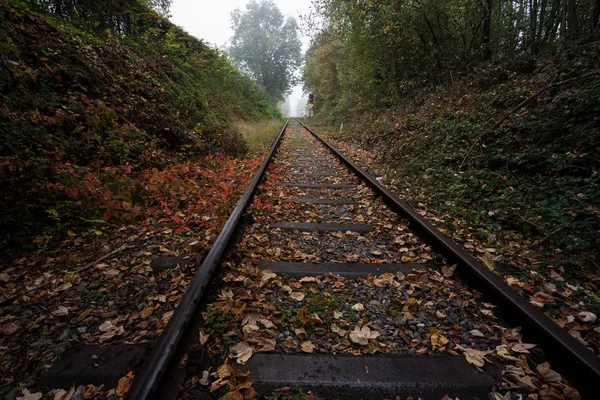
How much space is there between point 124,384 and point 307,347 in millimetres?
969

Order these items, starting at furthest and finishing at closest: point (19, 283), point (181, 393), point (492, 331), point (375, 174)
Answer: point (375, 174) → point (19, 283) → point (492, 331) → point (181, 393)

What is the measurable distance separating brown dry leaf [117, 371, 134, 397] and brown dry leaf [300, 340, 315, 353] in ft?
3.01

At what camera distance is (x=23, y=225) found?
9.39ft

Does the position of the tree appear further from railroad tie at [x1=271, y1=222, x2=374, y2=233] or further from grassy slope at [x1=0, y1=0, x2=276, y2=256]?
railroad tie at [x1=271, y1=222, x2=374, y2=233]

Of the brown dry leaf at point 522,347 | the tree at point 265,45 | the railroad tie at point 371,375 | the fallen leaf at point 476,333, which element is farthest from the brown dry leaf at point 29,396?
the tree at point 265,45

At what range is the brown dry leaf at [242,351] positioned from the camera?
5.11ft

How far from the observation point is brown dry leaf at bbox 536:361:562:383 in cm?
146

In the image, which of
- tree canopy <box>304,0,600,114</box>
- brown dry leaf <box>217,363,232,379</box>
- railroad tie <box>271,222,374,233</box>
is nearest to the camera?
brown dry leaf <box>217,363,232,379</box>

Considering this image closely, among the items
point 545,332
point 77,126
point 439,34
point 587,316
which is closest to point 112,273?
point 77,126

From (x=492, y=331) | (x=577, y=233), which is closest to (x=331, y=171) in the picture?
(x=577, y=233)

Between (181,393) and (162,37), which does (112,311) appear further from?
(162,37)

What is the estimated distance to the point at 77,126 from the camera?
4164 millimetres

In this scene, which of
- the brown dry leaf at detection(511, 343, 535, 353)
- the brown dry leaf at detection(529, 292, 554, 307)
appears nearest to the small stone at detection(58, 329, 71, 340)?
the brown dry leaf at detection(511, 343, 535, 353)

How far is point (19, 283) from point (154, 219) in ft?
4.45
